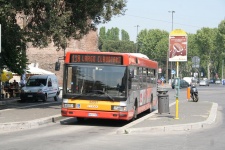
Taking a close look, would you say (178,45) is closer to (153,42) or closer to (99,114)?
(99,114)

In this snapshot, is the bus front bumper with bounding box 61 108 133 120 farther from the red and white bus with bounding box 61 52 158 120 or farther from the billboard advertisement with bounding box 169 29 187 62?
the billboard advertisement with bounding box 169 29 187 62

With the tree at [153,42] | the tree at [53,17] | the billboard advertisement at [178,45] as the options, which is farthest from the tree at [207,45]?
the billboard advertisement at [178,45]

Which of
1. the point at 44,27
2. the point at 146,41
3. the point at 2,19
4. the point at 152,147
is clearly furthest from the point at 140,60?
the point at 146,41

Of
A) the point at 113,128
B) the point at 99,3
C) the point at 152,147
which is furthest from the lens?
the point at 99,3

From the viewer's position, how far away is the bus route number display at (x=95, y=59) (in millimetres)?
15500

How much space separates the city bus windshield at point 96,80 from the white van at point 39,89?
15002 millimetres

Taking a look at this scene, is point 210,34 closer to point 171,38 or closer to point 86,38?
point 86,38

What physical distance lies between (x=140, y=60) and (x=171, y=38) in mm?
2141

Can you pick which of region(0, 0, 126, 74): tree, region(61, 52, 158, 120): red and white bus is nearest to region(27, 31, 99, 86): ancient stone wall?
region(0, 0, 126, 74): tree

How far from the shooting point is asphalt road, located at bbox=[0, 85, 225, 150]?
10.5 meters

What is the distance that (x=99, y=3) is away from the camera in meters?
22.2

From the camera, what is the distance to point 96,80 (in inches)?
598

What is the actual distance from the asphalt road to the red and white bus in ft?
2.10

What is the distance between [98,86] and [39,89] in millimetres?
15702
